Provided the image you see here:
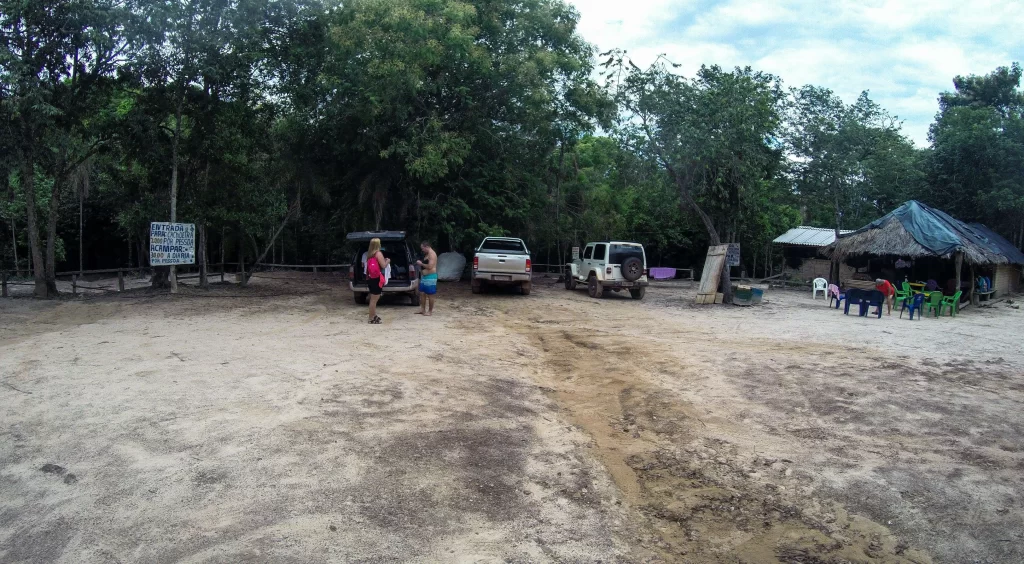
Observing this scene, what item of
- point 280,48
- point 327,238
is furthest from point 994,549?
point 327,238

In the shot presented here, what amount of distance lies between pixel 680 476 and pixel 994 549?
6.69 ft

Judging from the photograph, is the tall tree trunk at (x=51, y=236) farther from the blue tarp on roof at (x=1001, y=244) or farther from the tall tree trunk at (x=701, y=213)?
the blue tarp on roof at (x=1001, y=244)

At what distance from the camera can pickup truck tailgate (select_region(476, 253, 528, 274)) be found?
1775cm

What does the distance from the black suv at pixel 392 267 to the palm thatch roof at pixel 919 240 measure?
47.4ft

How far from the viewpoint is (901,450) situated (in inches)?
231

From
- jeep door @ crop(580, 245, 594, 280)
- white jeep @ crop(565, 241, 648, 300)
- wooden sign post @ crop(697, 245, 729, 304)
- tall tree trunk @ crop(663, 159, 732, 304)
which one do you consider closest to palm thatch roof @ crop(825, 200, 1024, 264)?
tall tree trunk @ crop(663, 159, 732, 304)

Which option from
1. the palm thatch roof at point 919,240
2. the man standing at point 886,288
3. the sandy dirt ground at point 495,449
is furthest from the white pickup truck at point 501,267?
the palm thatch roof at point 919,240

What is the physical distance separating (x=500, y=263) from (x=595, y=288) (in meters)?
3.39

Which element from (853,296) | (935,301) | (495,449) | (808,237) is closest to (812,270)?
(808,237)

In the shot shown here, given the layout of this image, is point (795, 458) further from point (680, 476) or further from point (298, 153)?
point (298, 153)

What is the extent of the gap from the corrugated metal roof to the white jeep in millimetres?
13514

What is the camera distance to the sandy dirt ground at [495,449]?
4.12 m

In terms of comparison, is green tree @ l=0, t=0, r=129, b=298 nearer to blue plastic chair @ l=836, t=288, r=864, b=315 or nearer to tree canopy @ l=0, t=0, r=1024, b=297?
tree canopy @ l=0, t=0, r=1024, b=297

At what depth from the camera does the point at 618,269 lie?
19062mm
